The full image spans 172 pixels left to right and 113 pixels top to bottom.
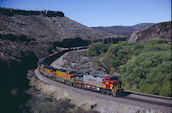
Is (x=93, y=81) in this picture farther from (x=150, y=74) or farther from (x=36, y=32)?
(x=36, y=32)

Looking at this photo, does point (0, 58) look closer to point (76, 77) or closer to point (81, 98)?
point (76, 77)

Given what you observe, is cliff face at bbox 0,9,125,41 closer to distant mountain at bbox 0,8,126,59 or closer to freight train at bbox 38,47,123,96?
distant mountain at bbox 0,8,126,59

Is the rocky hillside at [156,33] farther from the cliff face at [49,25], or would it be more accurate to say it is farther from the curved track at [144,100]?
the curved track at [144,100]

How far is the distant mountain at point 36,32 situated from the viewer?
215 ft

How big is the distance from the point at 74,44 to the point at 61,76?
65.0 m

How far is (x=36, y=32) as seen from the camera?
95312mm

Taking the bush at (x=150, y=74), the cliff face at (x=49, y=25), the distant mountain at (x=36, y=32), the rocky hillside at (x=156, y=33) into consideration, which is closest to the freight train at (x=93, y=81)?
the bush at (x=150, y=74)

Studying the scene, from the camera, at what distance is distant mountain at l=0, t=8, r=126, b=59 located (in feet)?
215

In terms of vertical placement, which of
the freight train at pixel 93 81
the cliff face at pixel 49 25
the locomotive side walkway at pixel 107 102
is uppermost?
the cliff face at pixel 49 25

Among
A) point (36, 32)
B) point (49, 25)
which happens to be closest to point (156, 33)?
point (36, 32)

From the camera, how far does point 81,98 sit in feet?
87.8

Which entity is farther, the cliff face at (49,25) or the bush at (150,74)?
the cliff face at (49,25)

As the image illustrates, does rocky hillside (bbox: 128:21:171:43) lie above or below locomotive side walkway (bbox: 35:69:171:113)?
above

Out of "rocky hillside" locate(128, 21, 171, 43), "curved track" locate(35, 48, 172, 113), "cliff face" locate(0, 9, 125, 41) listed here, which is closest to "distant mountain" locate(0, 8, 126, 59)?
"cliff face" locate(0, 9, 125, 41)
